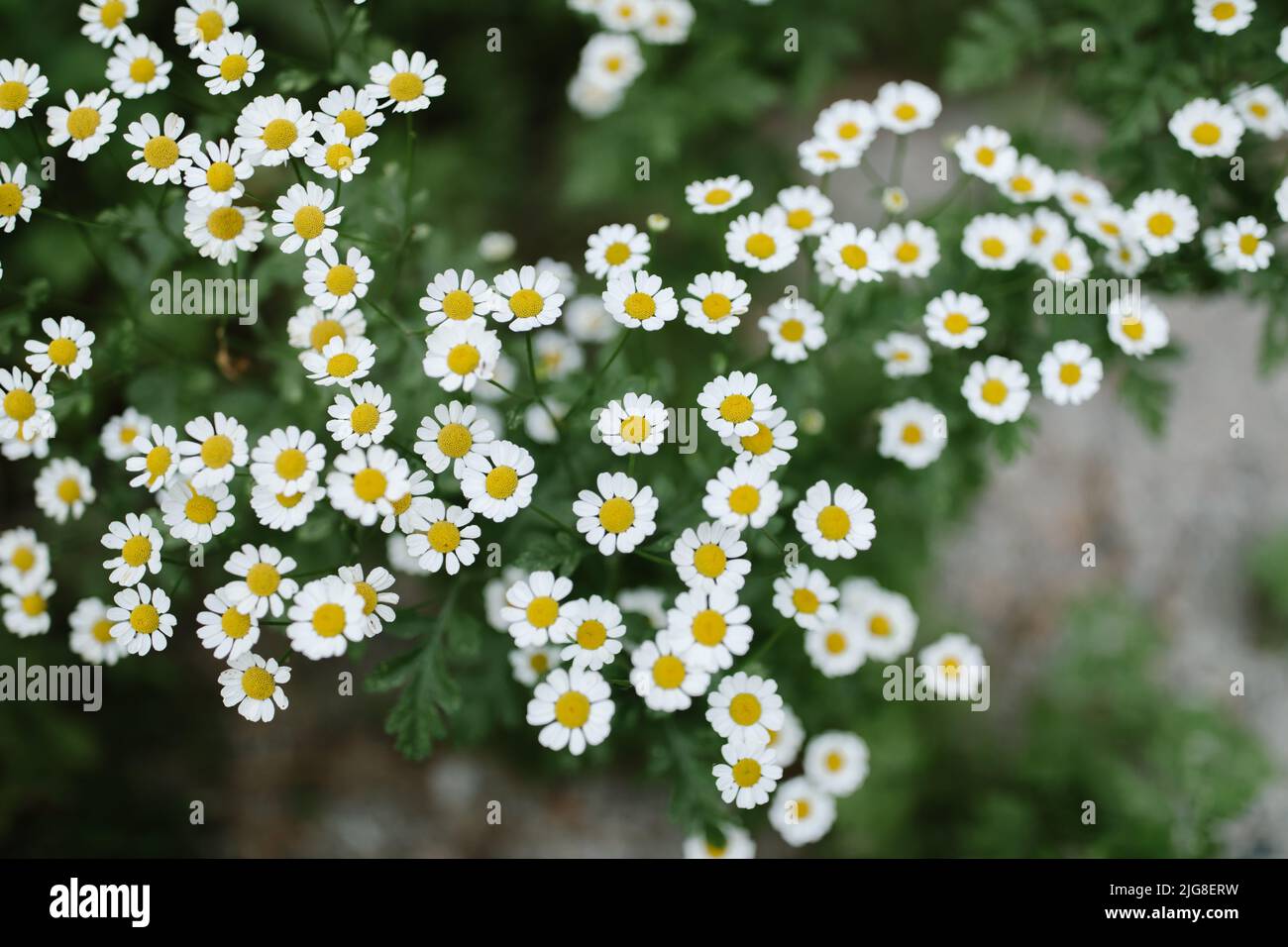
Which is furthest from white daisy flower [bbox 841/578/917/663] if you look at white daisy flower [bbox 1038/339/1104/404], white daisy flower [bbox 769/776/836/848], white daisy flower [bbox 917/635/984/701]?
white daisy flower [bbox 1038/339/1104/404]

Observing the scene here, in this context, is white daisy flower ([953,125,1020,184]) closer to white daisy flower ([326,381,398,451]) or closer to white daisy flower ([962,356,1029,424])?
white daisy flower ([962,356,1029,424])

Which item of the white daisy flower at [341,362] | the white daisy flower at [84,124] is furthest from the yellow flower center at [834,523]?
the white daisy flower at [84,124]

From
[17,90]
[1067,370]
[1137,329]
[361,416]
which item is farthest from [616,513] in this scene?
[17,90]

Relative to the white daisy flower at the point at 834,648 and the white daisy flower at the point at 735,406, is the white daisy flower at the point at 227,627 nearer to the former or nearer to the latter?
the white daisy flower at the point at 735,406

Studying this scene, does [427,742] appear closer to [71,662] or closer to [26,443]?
[26,443]

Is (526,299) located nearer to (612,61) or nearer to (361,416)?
(361,416)
